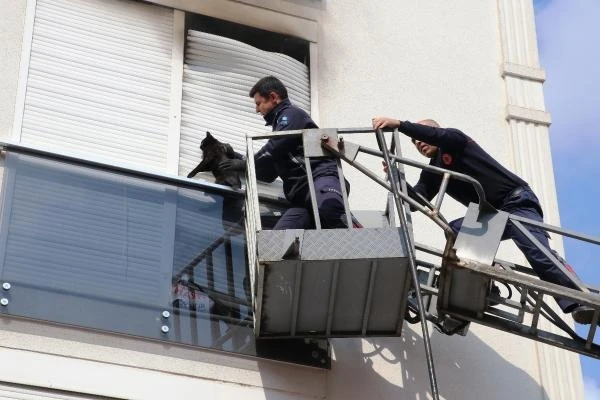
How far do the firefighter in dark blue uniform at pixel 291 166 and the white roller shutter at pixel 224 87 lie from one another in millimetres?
A: 520

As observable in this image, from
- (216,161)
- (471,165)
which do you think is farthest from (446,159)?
(216,161)

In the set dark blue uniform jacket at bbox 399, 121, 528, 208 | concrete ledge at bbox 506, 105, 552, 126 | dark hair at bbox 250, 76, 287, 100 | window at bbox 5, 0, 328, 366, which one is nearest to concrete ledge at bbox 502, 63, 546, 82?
concrete ledge at bbox 506, 105, 552, 126

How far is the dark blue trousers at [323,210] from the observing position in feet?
34.7

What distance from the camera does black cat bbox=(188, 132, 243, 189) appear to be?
11461 millimetres

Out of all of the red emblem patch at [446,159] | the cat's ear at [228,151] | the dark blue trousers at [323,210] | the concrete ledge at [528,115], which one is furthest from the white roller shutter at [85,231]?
the concrete ledge at [528,115]

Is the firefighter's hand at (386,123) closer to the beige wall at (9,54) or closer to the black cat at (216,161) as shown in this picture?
the black cat at (216,161)

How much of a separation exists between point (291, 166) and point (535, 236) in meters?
1.97

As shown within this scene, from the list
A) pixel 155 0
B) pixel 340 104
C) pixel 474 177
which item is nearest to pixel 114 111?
pixel 155 0

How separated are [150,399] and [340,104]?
3657 millimetres

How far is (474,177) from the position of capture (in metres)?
11.0

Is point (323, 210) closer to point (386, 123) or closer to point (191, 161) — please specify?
point (386, 123)

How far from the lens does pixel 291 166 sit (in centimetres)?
1117

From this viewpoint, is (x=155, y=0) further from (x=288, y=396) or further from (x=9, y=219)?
(x=288, y=396)

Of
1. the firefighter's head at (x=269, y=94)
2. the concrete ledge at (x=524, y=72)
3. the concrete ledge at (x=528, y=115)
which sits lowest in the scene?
the firefighter's head at (x=269, y=94)
